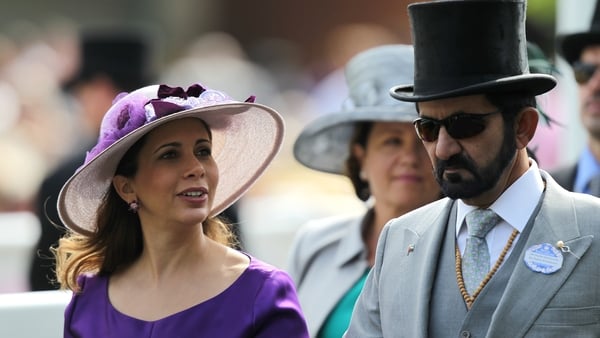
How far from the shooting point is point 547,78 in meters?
4.23

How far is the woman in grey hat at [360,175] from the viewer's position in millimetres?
6098

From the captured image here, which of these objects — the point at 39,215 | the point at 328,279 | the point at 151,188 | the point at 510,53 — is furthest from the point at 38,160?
the point at 510,53

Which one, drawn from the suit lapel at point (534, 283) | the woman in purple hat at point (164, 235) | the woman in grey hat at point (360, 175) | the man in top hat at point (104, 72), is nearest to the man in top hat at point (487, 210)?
the suit lapel at point (534, 283)

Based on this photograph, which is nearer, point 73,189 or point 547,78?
point 547,78

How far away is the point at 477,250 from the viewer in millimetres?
4262

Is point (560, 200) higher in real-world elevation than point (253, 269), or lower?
higher

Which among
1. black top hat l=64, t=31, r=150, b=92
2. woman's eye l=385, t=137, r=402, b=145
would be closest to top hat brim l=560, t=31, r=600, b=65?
woman's eye l=385, t=137, r=402, b=145

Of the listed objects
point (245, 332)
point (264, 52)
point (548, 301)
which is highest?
point (548, 301)

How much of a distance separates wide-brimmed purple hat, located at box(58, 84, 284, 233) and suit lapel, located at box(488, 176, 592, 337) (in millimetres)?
1271

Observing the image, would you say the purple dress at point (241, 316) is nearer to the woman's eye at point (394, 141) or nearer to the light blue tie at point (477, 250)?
the light blue tie at point (477, 250)

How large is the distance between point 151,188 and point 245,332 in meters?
0.61

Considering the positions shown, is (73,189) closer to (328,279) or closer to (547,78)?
(328,279)

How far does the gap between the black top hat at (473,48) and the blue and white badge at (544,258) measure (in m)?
0.45

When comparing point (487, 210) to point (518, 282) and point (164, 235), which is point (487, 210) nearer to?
point (518, 282)
